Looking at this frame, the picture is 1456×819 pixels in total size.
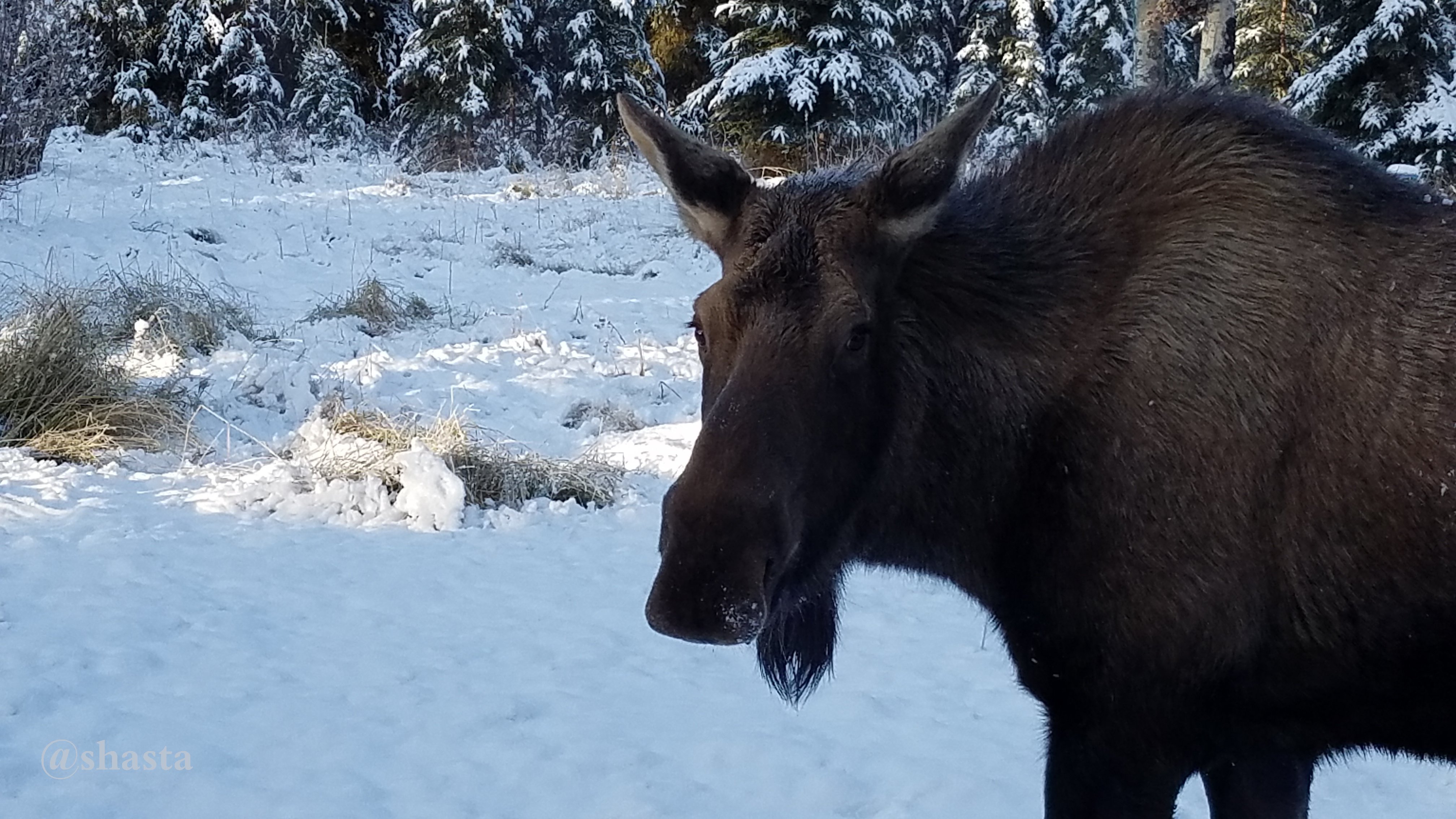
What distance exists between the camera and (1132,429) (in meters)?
2.48

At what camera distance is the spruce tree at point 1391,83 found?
13062 mm

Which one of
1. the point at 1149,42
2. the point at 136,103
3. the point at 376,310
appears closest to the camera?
the point at 376,310

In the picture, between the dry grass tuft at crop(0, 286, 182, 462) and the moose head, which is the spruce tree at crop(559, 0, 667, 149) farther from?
the moose head

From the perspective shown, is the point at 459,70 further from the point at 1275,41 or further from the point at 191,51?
the point at 1275,41

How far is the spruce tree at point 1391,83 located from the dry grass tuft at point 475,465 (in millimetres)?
10246

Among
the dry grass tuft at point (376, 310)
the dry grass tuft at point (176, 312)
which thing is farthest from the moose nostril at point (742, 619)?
the dry grass tuft at point (376, 310)

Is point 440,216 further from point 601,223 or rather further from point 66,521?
point 66,521

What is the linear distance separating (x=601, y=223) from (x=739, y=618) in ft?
39.6

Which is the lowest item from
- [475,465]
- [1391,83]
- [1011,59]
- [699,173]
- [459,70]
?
[475,465]

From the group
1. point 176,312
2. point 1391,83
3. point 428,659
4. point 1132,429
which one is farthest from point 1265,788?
point 1391,83

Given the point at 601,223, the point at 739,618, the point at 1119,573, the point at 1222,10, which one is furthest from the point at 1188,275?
the point at 601,223

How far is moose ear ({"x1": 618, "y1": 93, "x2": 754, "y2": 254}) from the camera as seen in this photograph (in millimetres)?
2740

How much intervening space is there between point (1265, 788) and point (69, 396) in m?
5.70

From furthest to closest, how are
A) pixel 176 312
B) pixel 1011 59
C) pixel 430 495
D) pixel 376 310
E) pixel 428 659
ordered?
pixel 1011 59, pixel 376 310, pixel 176 312, pixel 430 495, pixel 428 659
